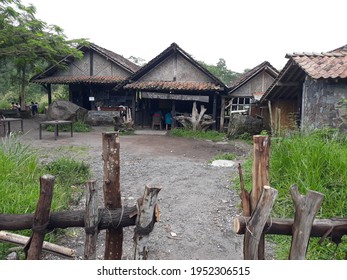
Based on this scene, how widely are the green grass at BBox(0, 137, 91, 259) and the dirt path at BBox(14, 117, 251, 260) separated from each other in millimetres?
413

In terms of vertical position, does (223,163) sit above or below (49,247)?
below

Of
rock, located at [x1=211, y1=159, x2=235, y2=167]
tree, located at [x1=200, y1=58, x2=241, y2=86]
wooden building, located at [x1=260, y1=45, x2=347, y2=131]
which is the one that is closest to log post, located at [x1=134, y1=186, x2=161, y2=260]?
rock, located at [x1=211, y1=159, x2=235, y2=167]

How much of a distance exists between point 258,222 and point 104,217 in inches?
46.9

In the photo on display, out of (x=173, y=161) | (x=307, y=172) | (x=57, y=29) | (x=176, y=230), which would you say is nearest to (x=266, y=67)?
(x=173, y=161)

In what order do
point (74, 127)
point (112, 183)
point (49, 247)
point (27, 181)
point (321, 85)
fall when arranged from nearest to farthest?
point (112, 183) → point (49, 247) → point (27, 181) → point (321, 85) → point (74, 127)

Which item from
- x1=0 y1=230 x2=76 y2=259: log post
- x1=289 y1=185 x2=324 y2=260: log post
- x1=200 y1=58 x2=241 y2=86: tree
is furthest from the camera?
x1=200 y1=58 x2=241 y2=86: tree

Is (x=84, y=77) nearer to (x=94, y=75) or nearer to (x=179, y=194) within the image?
(x=94, y=75)

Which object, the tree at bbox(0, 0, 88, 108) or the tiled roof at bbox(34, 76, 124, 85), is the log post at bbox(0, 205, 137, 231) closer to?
the tree at bbox(0, 0, 88, 108)

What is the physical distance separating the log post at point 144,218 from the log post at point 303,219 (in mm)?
1049

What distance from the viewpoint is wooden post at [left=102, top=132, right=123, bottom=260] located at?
2.33m

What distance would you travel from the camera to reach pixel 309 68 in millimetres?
7965

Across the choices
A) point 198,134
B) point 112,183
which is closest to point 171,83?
point 198,134

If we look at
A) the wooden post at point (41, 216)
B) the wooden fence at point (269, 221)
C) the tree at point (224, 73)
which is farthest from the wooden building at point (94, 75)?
the wooden fence at point (269, 221)

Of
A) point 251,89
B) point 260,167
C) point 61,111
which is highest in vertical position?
point 251,89
